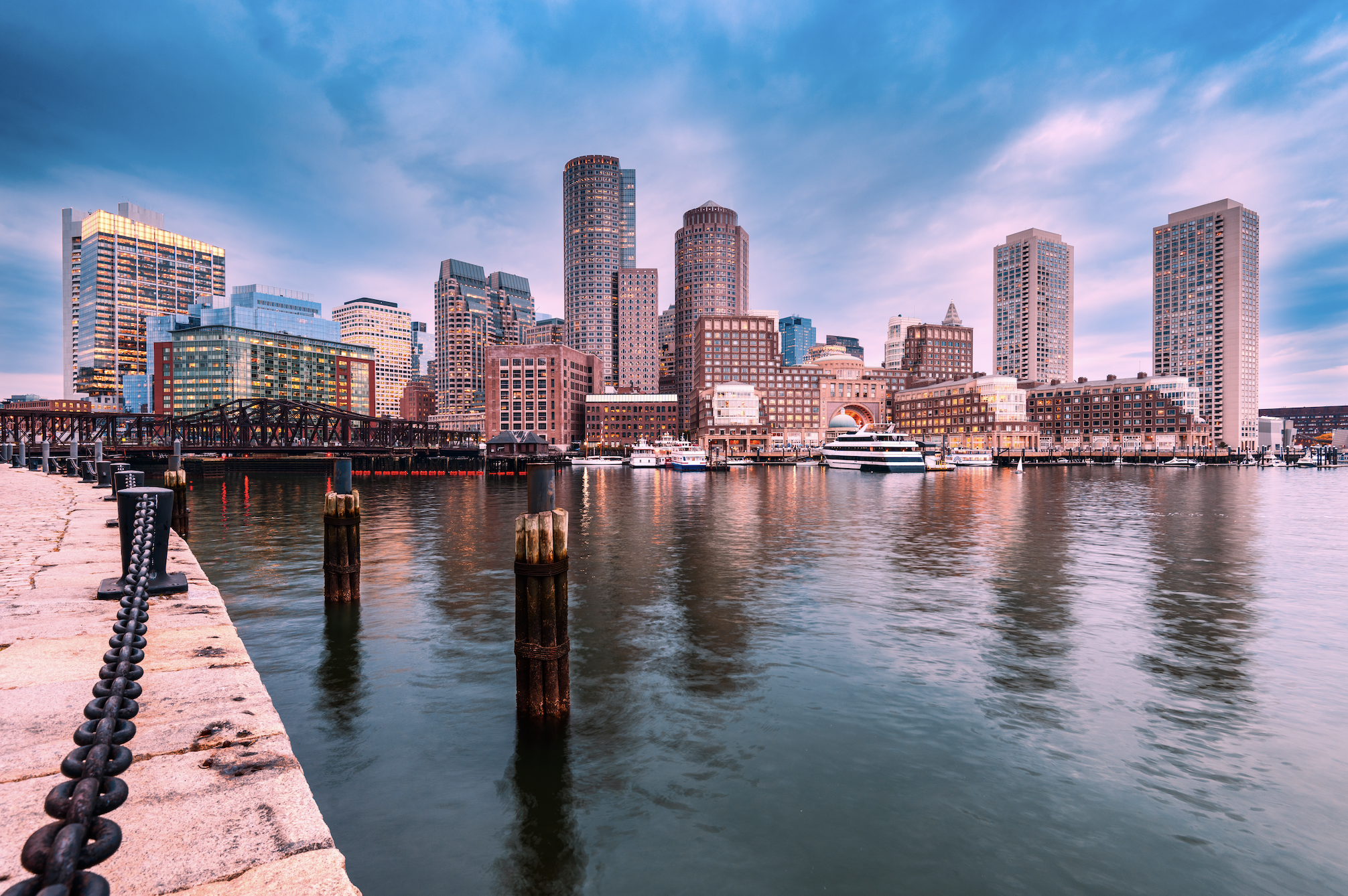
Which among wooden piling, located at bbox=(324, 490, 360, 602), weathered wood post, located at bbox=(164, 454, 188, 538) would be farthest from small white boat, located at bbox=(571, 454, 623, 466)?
wooden piling, located at bbox=(324, 490, 360, 602)

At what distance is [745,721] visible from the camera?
46.5 feet

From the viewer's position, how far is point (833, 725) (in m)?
14.1

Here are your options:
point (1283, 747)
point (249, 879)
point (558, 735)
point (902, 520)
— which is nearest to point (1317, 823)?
point (1283, 747)

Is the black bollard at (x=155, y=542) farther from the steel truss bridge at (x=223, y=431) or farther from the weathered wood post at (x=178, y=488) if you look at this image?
the steel truss bridge at (x=223, y=431)

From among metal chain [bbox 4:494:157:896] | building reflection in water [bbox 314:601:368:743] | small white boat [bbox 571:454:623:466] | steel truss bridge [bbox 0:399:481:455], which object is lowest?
building reflection in water [bbox 314:601:368:743]

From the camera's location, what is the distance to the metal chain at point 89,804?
3.09m

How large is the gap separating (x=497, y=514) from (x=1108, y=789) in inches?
1931

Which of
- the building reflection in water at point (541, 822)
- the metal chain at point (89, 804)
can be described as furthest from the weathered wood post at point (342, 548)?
the metal chain at point (89, 804)

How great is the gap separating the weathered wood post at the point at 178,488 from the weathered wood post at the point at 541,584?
24.5 m

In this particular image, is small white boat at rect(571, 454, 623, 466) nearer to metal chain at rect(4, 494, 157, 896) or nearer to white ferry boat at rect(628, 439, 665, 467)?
white ferry boat at rect(628, 439, 665, 467)

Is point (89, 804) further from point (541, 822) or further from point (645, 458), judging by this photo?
point (645, 458)

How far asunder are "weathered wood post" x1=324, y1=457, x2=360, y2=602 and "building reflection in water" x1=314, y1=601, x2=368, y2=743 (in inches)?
41.1

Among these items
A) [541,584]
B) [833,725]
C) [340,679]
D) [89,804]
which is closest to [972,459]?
[833,725]

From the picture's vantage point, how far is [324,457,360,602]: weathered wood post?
2166cm
